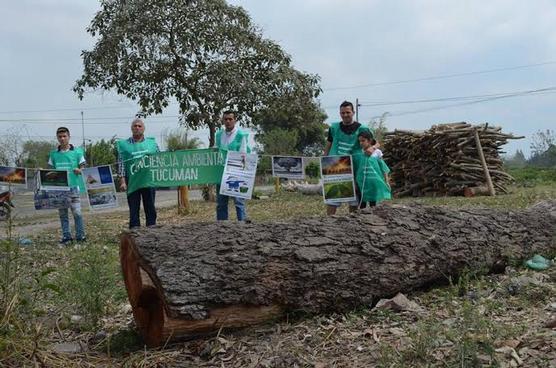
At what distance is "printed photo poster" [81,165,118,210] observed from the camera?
806cm

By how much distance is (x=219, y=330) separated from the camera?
3.61m

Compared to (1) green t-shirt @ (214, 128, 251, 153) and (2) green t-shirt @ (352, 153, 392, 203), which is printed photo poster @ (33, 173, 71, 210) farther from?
(2) green t-shirt @ (352, 153, 392, 203)

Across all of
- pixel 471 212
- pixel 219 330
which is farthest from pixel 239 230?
pixel 471 212

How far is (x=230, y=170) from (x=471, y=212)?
3366 mm

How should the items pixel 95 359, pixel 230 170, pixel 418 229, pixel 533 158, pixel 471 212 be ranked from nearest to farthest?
pixel 95 359 < pixel 418 229 < pixel 471 212 < pixel 230 170 < pixel 533 158

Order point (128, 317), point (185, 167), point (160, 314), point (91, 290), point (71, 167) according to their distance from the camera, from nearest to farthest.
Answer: point (160, 314) → point (91, 290) → point (128, 317) → point (71, 167) → point (185, 167)

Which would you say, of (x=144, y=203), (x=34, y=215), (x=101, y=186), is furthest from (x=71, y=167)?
(x=34, y=215)

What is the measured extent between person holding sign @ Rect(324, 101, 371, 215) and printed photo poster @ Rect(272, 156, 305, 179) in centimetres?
146

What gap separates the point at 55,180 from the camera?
8180 mm

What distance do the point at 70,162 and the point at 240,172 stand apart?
2.52 meters

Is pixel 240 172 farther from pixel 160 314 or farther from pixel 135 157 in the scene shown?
pixel 160 314

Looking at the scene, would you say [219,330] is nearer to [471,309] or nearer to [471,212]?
[471,309]

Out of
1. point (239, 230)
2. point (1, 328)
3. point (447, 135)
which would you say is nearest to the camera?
point (1, 328)

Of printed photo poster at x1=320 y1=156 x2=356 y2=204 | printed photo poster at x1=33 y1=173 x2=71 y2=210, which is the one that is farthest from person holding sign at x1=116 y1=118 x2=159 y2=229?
printed photo poster at x1=320 y1=156 x2=356 y2=204
